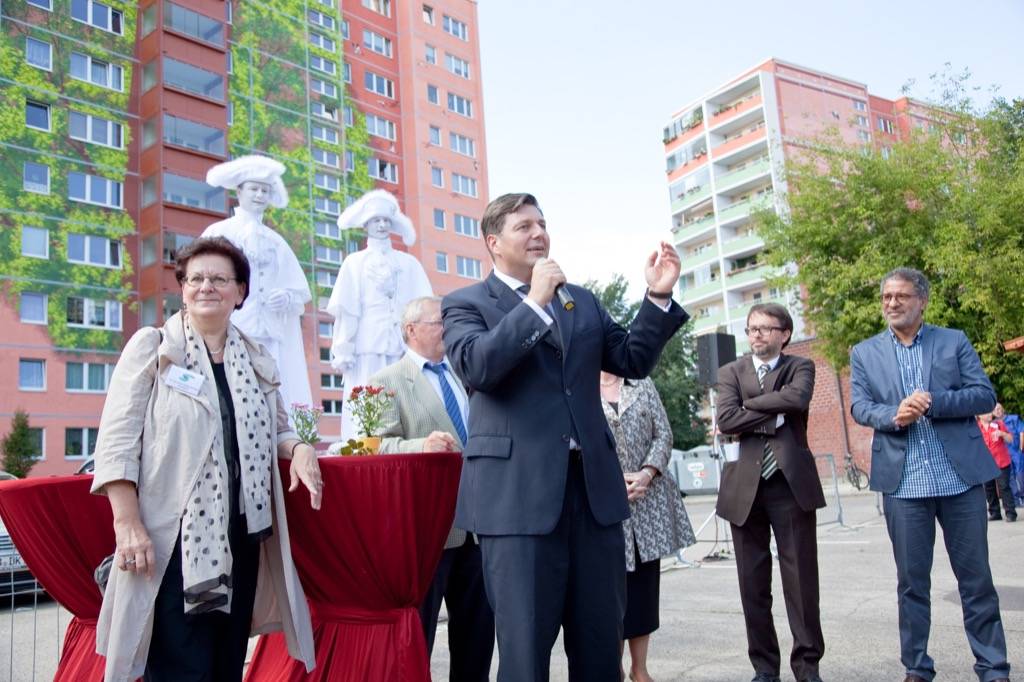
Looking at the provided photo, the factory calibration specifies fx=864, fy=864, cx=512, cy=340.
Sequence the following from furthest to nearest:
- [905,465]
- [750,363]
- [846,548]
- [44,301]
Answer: [44,301] → [846,548] → [750,363] → [905,465]

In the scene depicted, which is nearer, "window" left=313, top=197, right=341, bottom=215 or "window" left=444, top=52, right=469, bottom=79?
"window" left=313, top=197, right=341, bottom=215

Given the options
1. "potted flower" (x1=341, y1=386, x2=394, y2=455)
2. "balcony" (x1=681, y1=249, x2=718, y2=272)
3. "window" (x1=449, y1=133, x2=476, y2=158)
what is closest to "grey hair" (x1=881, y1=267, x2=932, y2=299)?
"potted flower" (x1=341, y1=386, x2=394, y2=455)

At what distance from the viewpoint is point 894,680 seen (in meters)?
4.20

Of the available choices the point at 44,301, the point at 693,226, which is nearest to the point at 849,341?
the point at 44,301

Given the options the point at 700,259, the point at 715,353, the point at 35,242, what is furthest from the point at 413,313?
the point at 700,259

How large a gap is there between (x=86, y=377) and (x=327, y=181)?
51.6 feet

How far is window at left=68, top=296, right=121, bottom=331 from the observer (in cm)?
3234

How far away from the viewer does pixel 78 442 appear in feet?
104

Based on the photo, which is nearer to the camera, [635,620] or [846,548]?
[635,620]

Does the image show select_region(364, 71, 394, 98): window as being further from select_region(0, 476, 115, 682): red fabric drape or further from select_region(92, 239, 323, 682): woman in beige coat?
select_region(92, 239, 323, 682): woman in beige coat

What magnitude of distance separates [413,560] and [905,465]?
2462 mm

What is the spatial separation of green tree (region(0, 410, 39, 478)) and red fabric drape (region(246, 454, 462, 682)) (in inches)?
1127

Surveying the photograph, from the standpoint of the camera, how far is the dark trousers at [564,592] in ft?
8.38

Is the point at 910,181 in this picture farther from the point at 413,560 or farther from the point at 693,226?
the point at 693,226
